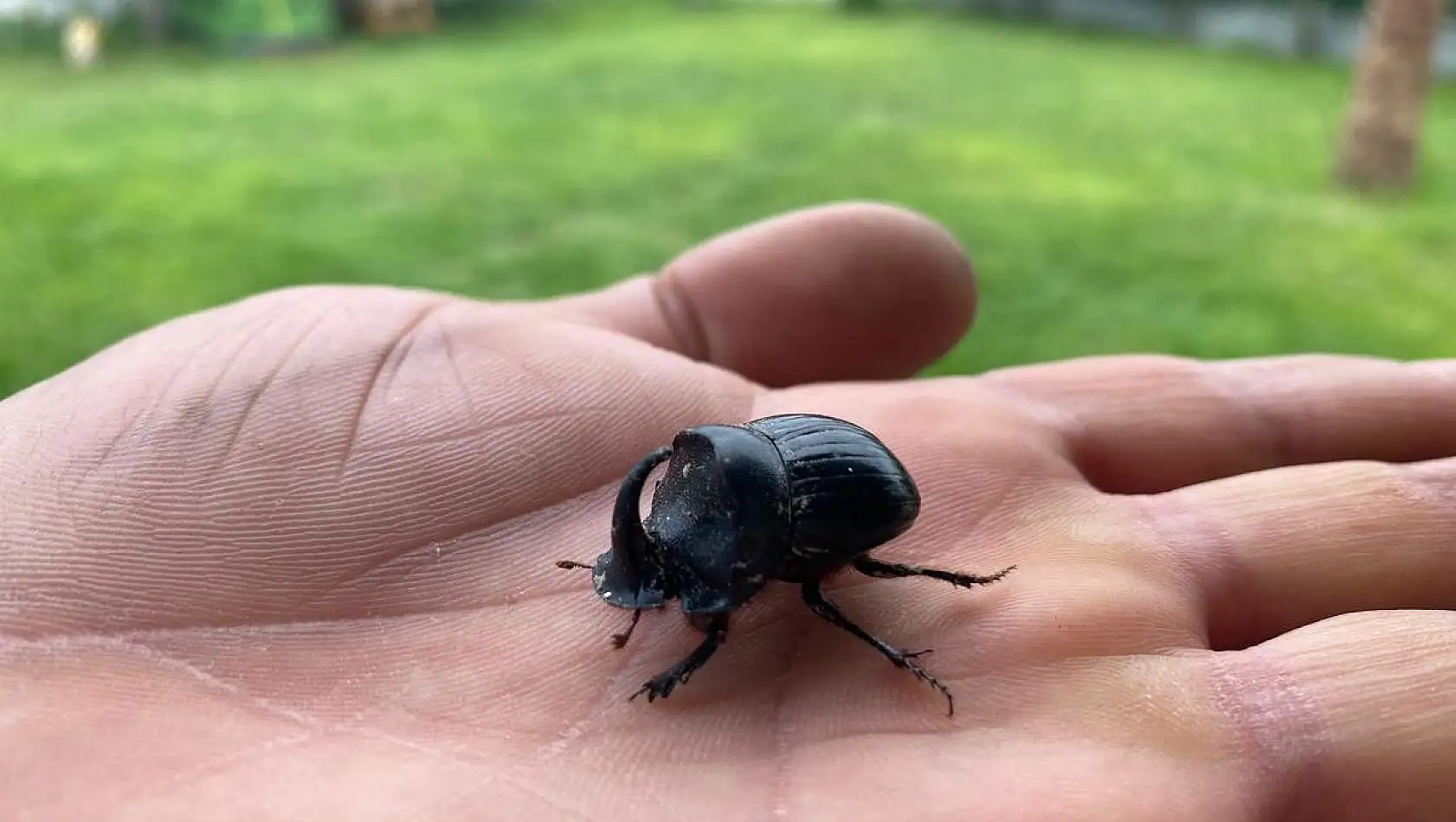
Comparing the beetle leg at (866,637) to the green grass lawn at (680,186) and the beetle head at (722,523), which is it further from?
the green grass lawn at (680,186)

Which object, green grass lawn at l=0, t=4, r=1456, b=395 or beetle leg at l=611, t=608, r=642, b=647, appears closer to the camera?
beetle leg at l=611, t=608, r=642, b=647

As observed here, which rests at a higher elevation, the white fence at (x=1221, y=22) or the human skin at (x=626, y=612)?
the white fence at (x=1221, y=22)

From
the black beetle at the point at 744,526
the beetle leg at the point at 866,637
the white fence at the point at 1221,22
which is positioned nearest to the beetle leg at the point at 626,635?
the black beetle at the point at 744,526

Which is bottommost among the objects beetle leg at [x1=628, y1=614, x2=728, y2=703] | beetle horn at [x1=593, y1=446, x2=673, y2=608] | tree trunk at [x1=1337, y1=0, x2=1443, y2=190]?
beetle leg at [x1=628, y1=614, x2=728, y2=703]

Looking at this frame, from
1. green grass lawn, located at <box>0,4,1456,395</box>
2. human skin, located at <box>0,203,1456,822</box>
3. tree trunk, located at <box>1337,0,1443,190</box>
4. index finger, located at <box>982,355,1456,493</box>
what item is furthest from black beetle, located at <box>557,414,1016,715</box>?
tree trunk, located at <box>1337,0,1443,190</box>

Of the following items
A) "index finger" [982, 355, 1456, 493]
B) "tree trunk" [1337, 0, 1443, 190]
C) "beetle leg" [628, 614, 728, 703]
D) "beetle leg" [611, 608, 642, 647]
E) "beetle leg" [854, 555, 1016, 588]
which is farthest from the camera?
"tree trunk" [1337, 0, 1443, 190]

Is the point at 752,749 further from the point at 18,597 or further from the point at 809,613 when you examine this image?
the point at 18,597

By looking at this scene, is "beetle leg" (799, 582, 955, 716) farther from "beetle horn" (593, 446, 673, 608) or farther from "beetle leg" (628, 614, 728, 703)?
"beetle horn" (593, 446, 673, 608)

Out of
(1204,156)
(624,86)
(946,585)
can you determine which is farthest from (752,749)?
(624,86)
